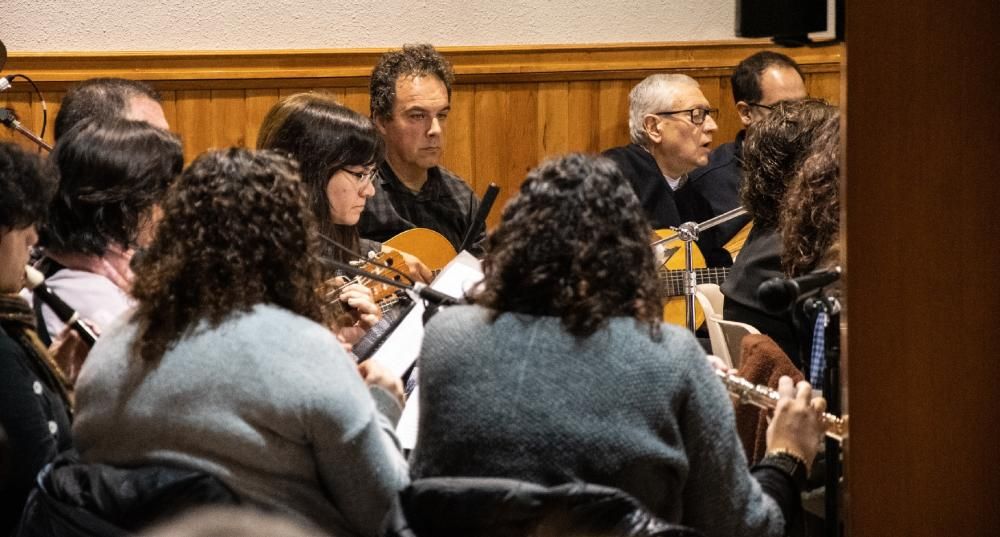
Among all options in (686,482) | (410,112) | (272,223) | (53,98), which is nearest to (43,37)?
(53,98)

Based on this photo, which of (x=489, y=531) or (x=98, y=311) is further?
(x=98, y=311)

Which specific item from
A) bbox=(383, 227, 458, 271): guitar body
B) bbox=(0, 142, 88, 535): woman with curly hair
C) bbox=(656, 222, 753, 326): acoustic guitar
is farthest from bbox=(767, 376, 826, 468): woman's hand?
bbox=(656, 222, 753, 326): acoustic guitar

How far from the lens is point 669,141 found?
187 inches

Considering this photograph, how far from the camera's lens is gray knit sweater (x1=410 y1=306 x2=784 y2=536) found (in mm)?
1853

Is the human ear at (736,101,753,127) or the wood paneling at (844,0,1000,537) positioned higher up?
the human ear at (736,101,753,127)

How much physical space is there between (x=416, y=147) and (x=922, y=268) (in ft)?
7.19

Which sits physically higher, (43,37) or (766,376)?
(43,37)

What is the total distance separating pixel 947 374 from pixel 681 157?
270 centimetres

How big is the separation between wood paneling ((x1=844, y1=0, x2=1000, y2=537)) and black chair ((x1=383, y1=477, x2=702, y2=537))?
1.61 feet

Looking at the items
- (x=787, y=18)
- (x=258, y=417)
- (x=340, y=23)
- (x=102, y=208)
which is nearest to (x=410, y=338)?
(x=102, y=208)

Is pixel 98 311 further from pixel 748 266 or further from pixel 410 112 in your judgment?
pixel 410 112

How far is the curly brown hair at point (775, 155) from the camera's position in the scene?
10.2ft

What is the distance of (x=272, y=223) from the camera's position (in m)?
2.07

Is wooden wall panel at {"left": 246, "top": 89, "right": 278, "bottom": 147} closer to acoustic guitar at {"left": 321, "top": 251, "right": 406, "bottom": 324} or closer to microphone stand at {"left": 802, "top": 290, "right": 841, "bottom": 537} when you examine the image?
acoustic guitar at {"left": 321, "top": 251, "right": 406, "bottom": 324}
